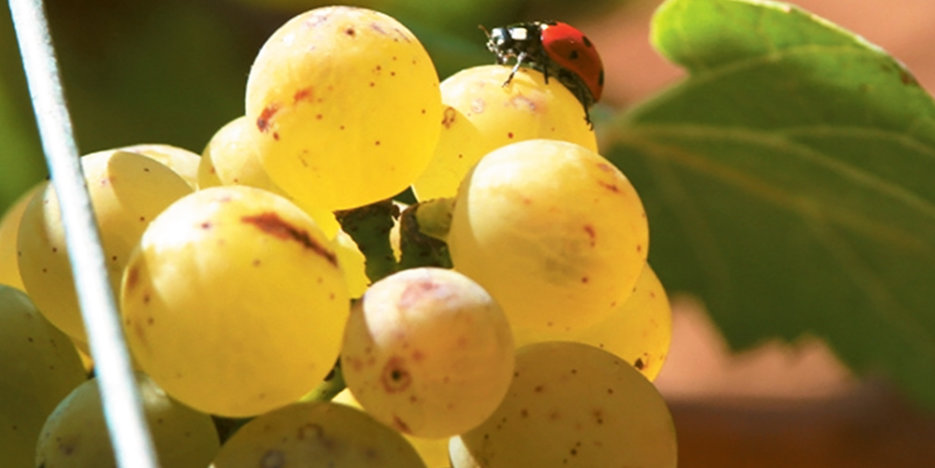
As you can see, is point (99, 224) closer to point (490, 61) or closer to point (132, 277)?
point (132, 277)

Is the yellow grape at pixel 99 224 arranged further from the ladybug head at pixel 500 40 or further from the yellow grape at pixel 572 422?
the ladybug head at pixel 500 40

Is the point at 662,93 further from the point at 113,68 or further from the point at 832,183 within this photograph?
the point at 113,68

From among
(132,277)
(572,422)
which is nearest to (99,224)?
(132,277)

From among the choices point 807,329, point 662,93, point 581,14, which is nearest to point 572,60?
point 662,93

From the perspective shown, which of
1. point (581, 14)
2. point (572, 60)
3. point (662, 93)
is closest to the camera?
point (572, 60)

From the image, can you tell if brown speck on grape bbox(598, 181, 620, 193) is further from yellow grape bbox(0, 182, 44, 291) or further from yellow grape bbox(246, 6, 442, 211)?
yellow grape bbox(0, 182, 44, 291)

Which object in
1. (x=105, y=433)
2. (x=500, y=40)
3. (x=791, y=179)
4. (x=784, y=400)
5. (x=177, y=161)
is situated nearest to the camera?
(x=105, y=433)

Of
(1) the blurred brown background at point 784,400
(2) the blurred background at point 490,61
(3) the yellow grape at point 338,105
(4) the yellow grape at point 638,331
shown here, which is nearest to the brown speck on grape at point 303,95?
(3) the yellow grape at point 338,105
